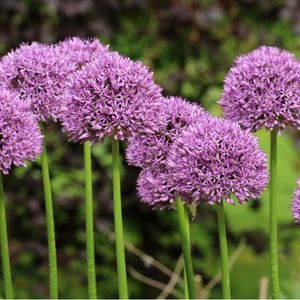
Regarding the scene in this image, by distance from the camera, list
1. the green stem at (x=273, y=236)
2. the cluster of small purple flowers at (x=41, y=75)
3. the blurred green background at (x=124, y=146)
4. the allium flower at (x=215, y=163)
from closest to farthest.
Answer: the allium flower at (x=215, y=163) < the green stem at (x=273, y=236) < the cluster of small purple flowers at (x=41, y=75) < the blurred green background at (x=124, y=146)

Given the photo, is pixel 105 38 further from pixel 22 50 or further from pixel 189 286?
pixel 189 286

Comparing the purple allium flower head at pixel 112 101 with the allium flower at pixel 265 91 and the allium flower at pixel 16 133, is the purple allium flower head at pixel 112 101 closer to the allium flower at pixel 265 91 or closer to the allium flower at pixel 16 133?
the allium flower at pixel 16 133

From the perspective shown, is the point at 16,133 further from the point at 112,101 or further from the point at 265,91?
the point at 265,91

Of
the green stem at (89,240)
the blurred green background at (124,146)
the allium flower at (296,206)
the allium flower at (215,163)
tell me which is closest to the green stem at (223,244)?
the allium flower at (215,163)

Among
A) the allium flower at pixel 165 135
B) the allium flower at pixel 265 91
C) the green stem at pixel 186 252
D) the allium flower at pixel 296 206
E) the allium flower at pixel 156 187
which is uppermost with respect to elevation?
the allium flower at pixel 265 91

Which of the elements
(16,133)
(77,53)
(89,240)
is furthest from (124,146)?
(16,133)

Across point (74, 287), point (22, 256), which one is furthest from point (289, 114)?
point (74, 287)
